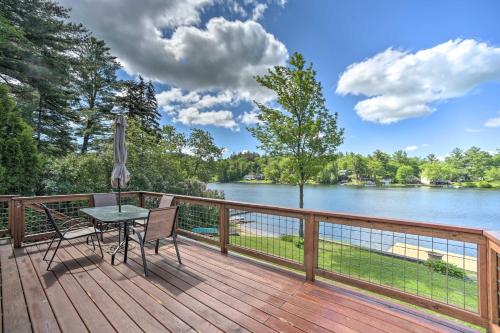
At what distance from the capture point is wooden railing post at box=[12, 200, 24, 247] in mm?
3957

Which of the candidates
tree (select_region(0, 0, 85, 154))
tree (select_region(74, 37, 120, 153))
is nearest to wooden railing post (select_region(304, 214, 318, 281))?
tree (select_region(0, 0, 85, 154))

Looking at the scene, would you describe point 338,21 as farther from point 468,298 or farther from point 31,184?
point 31,184

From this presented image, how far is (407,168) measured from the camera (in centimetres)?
4459

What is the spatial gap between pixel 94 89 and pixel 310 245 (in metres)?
17.1

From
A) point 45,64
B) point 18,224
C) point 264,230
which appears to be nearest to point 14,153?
point 18,224

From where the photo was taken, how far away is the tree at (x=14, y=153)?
241 inches

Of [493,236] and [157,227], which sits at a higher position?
[493,236]

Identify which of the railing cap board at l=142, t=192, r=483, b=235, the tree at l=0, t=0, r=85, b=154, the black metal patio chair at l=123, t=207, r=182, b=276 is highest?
the tree at l=0, t=0, r=85, b=154

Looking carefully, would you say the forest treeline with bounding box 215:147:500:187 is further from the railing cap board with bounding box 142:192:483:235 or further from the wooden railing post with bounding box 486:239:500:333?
the wooden railing post with bounding box 486:239:500:333

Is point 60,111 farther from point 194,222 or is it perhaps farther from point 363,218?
point 363,218

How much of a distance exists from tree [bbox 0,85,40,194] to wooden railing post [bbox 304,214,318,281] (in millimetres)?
7440

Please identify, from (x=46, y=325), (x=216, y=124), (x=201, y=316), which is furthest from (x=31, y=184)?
(x=216, y=124)

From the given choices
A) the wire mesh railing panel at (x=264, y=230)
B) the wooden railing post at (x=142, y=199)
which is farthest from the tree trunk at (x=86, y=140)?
the wire mesh railing panel at (x=264, y=230)

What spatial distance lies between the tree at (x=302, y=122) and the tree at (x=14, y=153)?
27.3 feet
